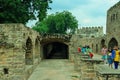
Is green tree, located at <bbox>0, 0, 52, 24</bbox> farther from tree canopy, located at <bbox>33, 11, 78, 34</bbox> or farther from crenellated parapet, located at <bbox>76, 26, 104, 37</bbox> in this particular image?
crenellated parapet, located at <bbox>76, 26, 104, 37</bbox>

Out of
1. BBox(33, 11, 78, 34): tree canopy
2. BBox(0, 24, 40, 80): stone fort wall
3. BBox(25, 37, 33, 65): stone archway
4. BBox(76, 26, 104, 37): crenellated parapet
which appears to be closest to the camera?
BBox(0, 24, 40, 80): stone fort wall

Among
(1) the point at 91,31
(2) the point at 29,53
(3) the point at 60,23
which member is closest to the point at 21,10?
(2) the point at 29,53

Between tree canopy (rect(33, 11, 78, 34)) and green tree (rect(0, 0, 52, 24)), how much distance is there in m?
24.0

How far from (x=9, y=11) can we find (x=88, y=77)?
11.6 meters

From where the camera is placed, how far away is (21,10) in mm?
21312

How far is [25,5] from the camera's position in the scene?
23.1 m

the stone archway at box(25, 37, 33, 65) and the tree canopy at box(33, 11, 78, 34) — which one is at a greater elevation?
the tree canopy at box(33, 11, 78, 34)

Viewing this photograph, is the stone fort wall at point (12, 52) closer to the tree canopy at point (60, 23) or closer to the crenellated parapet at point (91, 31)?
the tree canopy at point (60, 23)

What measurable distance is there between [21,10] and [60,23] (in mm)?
27556

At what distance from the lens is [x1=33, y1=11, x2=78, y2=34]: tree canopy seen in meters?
49.1

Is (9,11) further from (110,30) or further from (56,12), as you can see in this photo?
(56,12)

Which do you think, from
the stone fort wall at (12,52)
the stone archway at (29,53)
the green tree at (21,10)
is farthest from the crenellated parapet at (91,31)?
the stone fort wall at (12,52)

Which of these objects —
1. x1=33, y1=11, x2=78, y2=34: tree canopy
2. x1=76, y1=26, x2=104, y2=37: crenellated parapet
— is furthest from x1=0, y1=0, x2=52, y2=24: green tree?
x1=76, y1=26, x2=104, y2=37: crenellated parapet

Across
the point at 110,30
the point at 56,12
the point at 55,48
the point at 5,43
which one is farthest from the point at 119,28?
the point at 56,12
